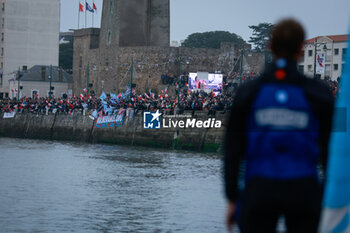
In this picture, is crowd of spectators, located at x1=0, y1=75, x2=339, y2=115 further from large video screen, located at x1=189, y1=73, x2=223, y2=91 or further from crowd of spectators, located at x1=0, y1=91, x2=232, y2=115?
large video screen, located at x1=189, y1=73, x2=223, y2=91

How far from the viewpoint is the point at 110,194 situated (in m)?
21.4

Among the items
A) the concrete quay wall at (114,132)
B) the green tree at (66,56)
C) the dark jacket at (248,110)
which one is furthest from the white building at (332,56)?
the dark jacket at (248,110)

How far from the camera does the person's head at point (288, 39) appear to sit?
174 inches

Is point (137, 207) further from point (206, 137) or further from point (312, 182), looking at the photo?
point (206, 137)

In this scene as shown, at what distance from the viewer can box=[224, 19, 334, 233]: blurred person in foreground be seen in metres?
4.38

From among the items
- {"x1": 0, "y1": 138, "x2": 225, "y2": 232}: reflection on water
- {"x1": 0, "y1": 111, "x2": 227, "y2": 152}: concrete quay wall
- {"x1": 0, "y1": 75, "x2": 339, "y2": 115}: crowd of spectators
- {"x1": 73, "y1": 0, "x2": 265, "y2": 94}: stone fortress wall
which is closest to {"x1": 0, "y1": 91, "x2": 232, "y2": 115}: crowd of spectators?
{"x1": 0, "y1": 75, "x2": 339, "y2": 115}: crowd of spectators

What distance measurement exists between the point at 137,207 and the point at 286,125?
1420cm

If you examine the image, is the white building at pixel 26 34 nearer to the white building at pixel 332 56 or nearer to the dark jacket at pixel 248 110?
the white building at pixel 332 56

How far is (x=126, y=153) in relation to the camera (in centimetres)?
4128

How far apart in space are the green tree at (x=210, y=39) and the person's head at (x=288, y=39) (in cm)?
12057

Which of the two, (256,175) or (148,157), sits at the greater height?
(256,175)

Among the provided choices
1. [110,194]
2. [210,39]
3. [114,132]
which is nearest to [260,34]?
[210,39]

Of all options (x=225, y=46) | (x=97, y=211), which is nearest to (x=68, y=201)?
(x=97, y=211)

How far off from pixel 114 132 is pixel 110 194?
31.2 meters
